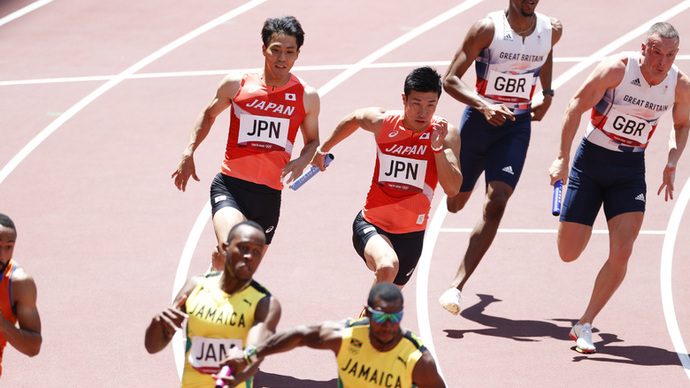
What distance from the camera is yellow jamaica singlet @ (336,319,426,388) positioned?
5215 millimetres

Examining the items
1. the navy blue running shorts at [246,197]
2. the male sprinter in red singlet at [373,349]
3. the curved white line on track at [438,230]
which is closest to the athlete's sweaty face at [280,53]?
the navy blue running shorts at [246,197]

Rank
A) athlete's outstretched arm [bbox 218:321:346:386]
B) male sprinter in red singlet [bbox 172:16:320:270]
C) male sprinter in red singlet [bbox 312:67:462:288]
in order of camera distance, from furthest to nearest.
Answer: male sprinter in red singlet [bbox 172:16:320:270], male sprinter in red singlet [bbox 312:67:462:288], athlete's outstretched arm [bbox 218:321:346:386]

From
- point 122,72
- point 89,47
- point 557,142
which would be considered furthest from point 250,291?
point 89,47

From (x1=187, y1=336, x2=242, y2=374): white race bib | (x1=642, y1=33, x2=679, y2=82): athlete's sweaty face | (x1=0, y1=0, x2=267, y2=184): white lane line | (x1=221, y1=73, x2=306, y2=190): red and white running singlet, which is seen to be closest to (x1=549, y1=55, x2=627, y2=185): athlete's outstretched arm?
(x1=642, y1=33, x2=679, y2=82): athlete's sweaty face

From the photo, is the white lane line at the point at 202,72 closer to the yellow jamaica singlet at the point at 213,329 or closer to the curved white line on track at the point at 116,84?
the curved white line on track at the point at 116,84

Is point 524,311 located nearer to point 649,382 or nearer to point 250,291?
point 649,382

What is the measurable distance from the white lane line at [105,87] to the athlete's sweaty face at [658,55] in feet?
23.7

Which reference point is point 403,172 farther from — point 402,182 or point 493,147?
point 493,147

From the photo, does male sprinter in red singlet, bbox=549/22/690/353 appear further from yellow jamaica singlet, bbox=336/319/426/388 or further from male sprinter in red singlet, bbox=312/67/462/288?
A: yellow jamaica singlet, bbox=336/319/426/388

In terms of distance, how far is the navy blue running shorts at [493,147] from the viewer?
880 centimetres

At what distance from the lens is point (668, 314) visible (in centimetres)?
887

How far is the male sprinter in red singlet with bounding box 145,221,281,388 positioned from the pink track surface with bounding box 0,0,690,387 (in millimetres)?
2119

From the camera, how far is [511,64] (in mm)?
8914

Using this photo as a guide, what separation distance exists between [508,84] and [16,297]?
190 inches
